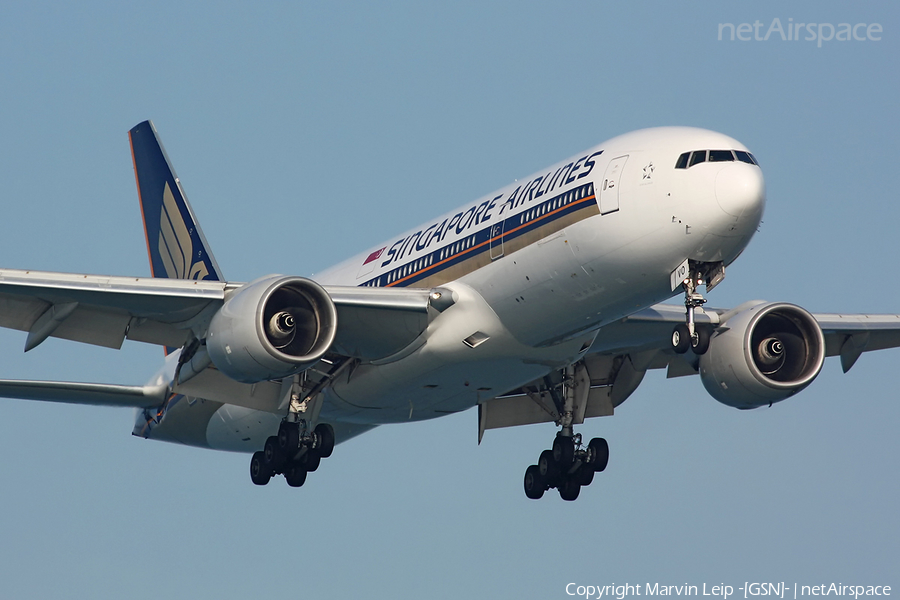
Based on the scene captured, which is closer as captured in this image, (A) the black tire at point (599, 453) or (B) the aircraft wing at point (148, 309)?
(B) the aircraft wing at point (148, 309)

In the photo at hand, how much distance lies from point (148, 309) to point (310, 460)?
5850 mm

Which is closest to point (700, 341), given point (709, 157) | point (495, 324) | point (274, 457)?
point (709, 157)

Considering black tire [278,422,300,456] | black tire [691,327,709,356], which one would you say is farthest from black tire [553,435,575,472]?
black tire [691,327,709,356]

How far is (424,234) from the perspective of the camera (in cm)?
3212

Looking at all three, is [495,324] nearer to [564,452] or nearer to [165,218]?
[564,452]

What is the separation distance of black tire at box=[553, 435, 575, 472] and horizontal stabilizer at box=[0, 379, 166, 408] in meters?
10.3

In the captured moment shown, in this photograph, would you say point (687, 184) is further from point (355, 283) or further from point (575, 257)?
point (355, 283)

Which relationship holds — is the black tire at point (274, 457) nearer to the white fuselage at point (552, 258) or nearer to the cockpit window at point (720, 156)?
the white fuselage at point (552, 258)

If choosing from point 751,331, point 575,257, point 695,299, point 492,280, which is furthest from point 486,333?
point 751,331

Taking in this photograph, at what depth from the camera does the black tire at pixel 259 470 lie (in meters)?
33.0

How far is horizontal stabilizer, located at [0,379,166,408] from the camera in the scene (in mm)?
30938

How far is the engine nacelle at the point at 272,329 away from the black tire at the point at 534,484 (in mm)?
9417

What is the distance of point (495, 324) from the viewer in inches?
1147

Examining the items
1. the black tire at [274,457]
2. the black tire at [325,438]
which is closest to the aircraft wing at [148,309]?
the black tire at [325,438]
